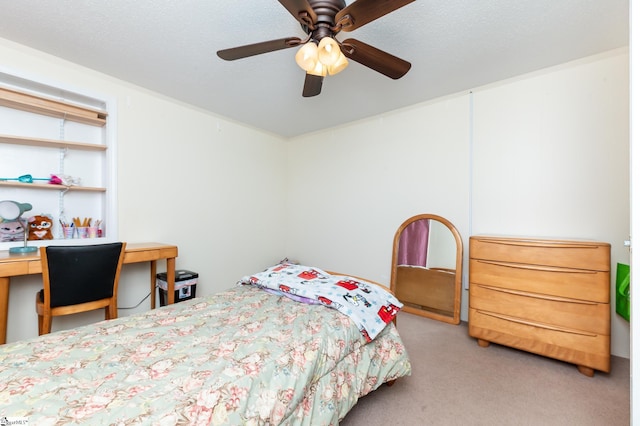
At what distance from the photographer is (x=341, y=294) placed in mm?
1571

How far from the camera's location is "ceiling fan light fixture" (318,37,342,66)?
1.38 metres

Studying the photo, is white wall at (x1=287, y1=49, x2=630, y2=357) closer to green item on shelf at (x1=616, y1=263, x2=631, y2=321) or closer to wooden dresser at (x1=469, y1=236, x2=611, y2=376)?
green item on shelf at (x1=616, y1=263, x2=631, y2=321)

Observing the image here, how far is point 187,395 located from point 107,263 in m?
1.53

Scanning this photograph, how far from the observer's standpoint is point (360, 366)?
1383 millimetres

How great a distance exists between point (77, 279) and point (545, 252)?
10.5ft

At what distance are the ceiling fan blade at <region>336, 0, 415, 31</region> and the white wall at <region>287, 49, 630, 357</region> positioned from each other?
1.88 metres

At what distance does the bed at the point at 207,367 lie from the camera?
787 millimetres

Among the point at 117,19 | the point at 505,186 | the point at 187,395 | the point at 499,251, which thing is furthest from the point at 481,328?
the point at 117,19

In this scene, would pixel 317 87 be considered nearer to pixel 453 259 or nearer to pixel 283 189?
pixel 453 259

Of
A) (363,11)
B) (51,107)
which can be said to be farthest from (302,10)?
(51,107)

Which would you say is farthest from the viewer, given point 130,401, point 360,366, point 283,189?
point 283,189

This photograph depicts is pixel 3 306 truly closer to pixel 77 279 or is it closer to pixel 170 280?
pixel 77 279

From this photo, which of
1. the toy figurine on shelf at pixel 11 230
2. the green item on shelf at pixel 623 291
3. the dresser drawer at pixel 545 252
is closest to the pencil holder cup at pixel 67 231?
the toy figurine on shelf at pixel 11 230

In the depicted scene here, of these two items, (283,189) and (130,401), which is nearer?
(130,401)
